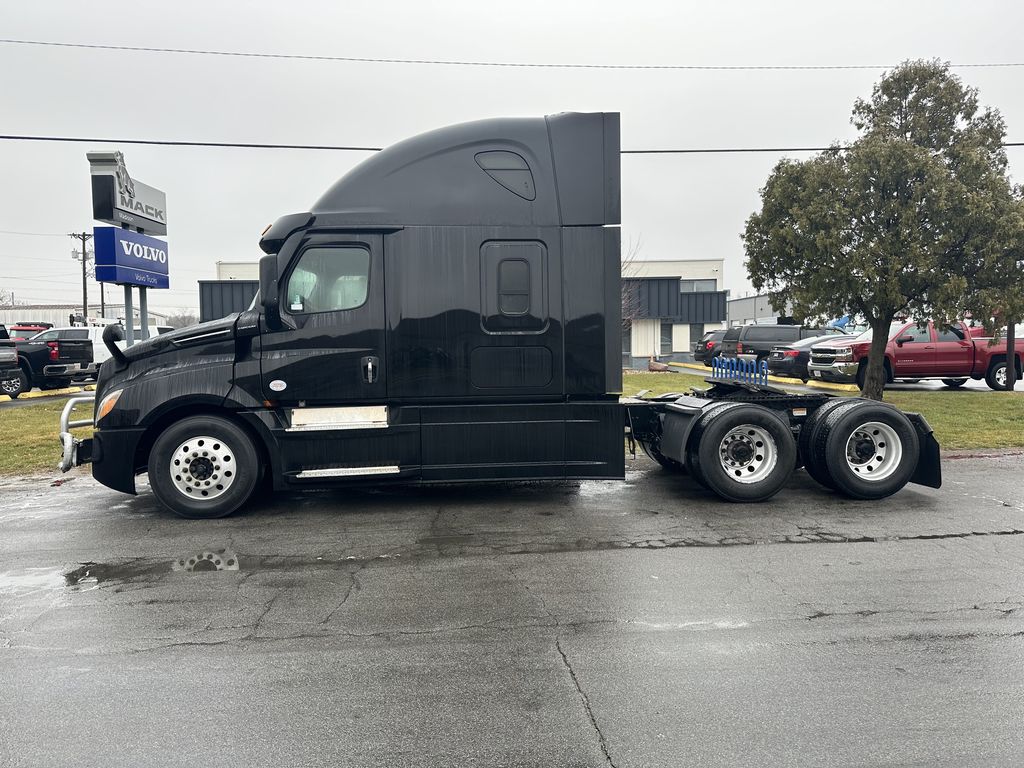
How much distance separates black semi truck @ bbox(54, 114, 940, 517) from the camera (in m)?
6.95

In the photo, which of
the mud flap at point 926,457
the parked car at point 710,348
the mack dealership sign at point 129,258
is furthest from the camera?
the parked car at point 710,348

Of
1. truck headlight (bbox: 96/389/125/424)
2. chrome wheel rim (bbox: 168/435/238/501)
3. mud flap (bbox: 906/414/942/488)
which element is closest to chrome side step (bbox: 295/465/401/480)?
chrome wheel rim (bbox: 168/435/238/501)

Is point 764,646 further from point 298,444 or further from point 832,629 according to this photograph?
point 298,444

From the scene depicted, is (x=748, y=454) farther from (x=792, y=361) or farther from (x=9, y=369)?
(x=9, y=369)

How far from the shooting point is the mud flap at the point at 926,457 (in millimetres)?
7570

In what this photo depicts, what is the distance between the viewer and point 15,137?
52.2ft

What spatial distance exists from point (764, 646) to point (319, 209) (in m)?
5.14

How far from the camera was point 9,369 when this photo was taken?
1870cm

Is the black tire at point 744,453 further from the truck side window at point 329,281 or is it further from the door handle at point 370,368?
the truck side window at point 329,281

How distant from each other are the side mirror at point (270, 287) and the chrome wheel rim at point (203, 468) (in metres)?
1.26

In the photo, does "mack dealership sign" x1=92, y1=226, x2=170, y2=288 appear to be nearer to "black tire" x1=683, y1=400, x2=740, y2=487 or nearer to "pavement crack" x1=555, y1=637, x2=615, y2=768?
"black tire" x1=683, y1=400, x2=740, y2=487

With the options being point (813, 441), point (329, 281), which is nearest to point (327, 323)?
point (329, 281)

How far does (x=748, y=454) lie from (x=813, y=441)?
28.2 inches

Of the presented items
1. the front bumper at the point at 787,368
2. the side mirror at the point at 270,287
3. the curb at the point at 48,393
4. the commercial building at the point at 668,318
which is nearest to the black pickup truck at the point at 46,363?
the curb at the point at 48,393
